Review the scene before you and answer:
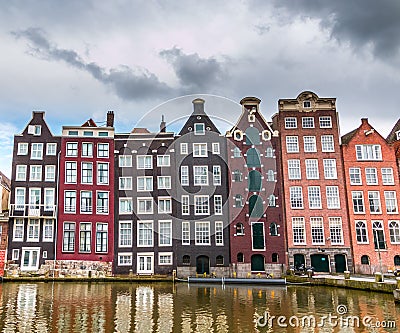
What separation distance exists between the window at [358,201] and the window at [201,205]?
17.8 metres

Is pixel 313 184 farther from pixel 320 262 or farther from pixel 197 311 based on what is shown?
pixel 197 311

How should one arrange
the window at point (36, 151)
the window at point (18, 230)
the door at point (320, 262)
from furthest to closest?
the window at point (36, 151) → the door at point (320, 262) → the window at point (18, 230)

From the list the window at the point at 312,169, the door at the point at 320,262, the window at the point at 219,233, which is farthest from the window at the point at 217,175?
the door at the point at 320,262

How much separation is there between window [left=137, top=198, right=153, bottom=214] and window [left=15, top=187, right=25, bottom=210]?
1347cm

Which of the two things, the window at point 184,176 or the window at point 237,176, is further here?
the window at point 184,176

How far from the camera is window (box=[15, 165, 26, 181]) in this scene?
163 ft

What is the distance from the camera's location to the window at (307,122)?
53.1 meters

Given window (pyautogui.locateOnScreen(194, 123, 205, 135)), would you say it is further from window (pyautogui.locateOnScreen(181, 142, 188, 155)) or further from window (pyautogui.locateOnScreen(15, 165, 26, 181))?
window (pyautogui.locateOnScreen(15, 165, 26, 181))

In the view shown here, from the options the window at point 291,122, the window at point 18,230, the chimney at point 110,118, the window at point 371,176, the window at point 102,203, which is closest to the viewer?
the window at point 18,230

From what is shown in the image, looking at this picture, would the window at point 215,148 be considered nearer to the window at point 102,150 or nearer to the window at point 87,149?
the window at point 102,150

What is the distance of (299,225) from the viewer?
49594 millimetres

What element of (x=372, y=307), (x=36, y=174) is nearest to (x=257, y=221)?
(x=372, y=307)

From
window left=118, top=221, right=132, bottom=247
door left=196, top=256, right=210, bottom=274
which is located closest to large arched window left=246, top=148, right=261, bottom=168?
door left=196, top=256, right=210, bottom=274

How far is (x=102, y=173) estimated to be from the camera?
5131 cm
